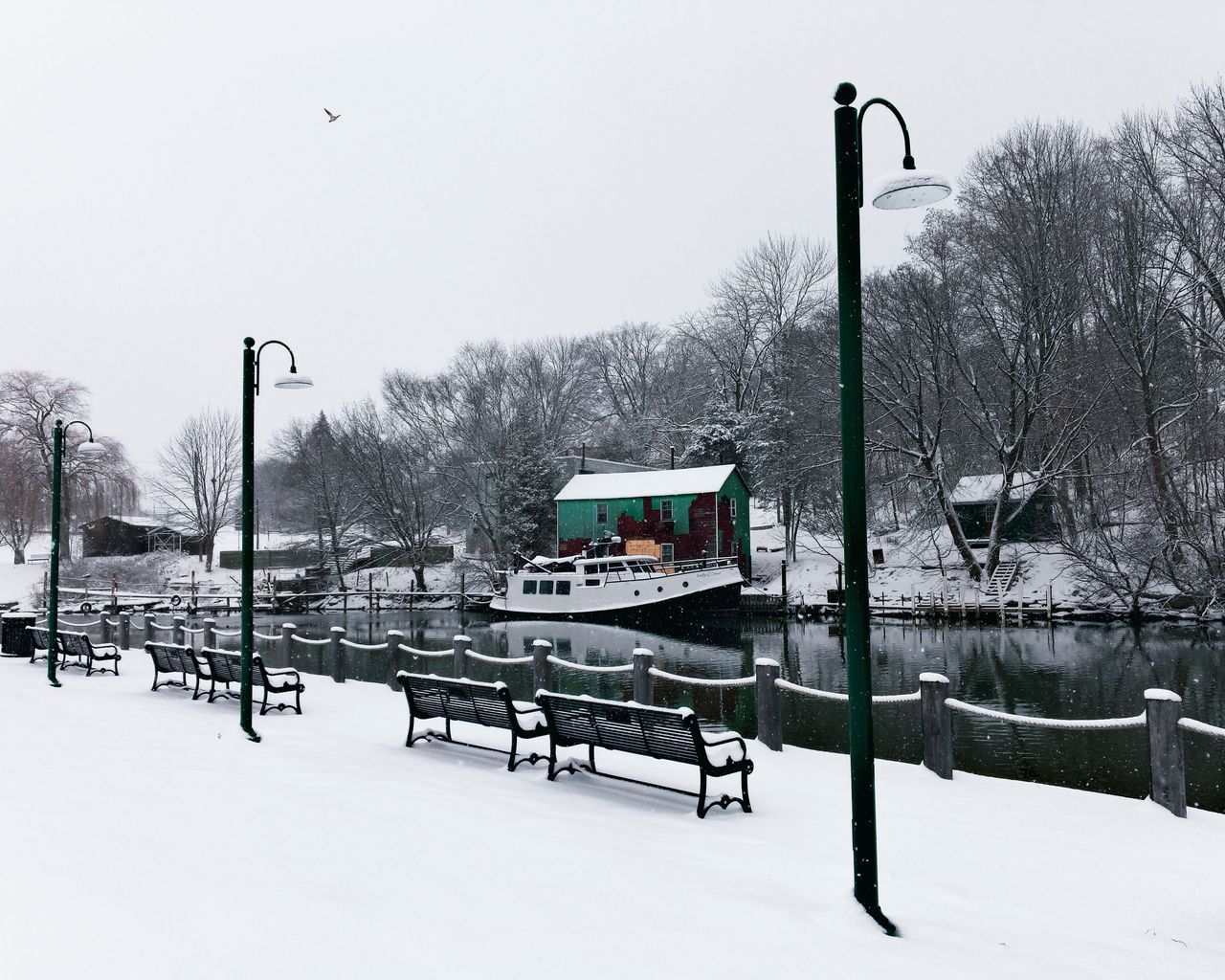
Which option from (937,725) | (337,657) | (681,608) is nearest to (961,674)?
(937,725)

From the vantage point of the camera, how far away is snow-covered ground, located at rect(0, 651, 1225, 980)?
398 centimetres

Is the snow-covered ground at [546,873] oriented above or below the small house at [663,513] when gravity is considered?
below

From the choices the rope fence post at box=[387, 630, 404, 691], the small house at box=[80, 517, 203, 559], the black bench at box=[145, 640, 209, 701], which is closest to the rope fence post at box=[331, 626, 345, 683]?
the rope fence post at box=[387, 630, 404, 691]

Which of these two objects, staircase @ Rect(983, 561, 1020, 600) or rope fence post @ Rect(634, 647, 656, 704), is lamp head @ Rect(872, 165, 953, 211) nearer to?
rope fence post @ Rect(634, 647, 656, 704)

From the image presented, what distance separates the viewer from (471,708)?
8.66m

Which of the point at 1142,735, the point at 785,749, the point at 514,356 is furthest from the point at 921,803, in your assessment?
the point at 514,356

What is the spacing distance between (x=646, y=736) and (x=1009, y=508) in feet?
118

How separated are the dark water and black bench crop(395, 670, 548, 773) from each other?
144 inches

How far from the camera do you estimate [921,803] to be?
24.6 feet

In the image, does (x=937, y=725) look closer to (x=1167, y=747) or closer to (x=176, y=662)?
(x=1167, y=747)

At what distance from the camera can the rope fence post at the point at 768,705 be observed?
9.36m

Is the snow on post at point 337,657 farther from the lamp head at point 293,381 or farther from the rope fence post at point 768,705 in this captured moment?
the rope fence post at point 768,705

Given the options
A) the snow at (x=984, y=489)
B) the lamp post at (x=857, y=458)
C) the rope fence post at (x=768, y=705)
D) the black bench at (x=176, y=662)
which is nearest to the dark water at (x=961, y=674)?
the black bench at (x=176, y=662)

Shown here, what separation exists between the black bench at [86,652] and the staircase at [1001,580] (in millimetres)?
29030
